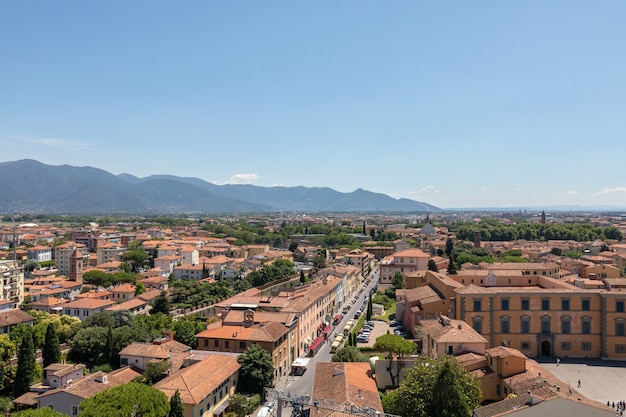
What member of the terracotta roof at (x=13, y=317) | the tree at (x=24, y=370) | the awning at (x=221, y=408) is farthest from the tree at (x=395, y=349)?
the terracotta roof at (x=13, y=317)

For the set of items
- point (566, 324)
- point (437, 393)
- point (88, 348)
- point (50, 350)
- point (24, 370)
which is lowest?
point (88, 348)

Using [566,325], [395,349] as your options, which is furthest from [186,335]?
[566,325]

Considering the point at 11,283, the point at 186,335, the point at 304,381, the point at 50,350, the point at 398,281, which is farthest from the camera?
the point at 398,281

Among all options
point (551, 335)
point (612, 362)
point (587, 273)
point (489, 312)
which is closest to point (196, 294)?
point (489, 312)

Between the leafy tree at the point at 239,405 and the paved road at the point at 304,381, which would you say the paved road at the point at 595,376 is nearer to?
the paved road at the point at 304,381

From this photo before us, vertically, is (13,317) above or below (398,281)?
below

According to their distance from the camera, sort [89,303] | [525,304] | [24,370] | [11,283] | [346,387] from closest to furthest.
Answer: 1. [346,387]
2. [24,370]
3. [525,304]
4. [89,303]
5. [11,283]

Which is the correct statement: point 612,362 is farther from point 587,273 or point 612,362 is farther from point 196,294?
point 196,294

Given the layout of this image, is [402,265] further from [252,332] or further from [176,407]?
[176,407]
